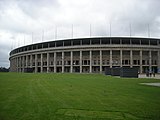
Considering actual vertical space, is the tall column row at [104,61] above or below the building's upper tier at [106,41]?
below

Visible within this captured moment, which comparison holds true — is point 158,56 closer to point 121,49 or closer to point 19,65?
point 121,49

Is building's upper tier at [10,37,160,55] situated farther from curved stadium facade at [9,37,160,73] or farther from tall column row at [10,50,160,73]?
tall column row at [10,50,160,73]

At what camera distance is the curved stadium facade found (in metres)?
83.1

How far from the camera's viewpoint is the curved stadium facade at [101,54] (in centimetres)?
8306

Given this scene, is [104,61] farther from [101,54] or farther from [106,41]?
[106,41]

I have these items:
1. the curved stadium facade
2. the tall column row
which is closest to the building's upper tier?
the curved stadium facade

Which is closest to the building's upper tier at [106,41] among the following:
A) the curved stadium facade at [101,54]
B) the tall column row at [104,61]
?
the curved stadium facade at [101,54]

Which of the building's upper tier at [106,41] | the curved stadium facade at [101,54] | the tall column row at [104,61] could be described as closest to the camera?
the curved stadium facade at [101,54]

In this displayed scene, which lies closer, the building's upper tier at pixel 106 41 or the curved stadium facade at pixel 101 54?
the curved stadium facade at pixel 101 54

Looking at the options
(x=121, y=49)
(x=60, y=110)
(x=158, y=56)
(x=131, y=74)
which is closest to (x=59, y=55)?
(x=121, y=49)

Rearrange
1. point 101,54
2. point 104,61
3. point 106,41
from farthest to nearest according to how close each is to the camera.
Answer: point 104,61, point 106,41, point 101,54

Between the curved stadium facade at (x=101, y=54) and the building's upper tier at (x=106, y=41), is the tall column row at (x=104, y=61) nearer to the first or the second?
the curved stadium facade at (x=101, y=54)

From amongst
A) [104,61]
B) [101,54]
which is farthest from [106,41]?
[104,61]

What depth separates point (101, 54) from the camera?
8362 centimetres
